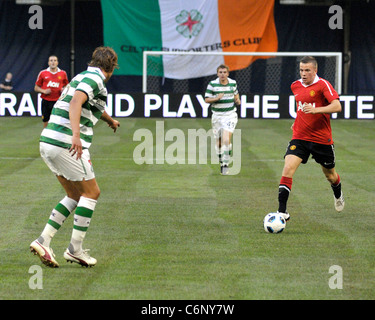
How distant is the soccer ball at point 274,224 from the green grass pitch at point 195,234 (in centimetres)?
8

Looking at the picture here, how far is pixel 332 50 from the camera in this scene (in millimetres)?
35844

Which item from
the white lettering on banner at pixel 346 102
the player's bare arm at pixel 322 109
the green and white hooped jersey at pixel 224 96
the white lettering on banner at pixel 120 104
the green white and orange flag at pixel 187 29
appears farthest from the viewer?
the green white and orange flag at pixel 187 29

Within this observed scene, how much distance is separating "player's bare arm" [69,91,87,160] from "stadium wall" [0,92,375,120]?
20319 mm

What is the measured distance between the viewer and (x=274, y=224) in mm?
9375

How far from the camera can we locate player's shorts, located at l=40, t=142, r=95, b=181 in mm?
7355

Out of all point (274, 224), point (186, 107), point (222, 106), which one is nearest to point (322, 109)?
point (274, 224)

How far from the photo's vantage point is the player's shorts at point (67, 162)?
736 centimetres

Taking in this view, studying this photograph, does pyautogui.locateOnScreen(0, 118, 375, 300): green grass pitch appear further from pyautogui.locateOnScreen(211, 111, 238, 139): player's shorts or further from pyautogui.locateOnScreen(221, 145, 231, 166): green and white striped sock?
pyautogui.locateOnScreen(211, 111, 238, 139): player's shorts

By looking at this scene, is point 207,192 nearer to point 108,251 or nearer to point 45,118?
point 108,251

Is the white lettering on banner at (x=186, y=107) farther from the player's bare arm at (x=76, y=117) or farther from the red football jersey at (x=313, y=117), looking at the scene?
the player's bare arm at (x=76, y=117)

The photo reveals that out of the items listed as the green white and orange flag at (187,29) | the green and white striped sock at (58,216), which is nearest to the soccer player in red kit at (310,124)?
the green and white striped sock at (58,216)

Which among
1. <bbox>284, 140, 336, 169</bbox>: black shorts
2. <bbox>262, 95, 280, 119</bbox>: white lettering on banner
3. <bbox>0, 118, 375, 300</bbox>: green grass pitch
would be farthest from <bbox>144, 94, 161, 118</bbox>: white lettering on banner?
<bbox>284, 140, 336, 169</bbox>: black shorts

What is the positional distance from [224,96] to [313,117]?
5.87 m

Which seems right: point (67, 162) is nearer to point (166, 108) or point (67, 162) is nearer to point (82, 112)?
point (82, 112)
